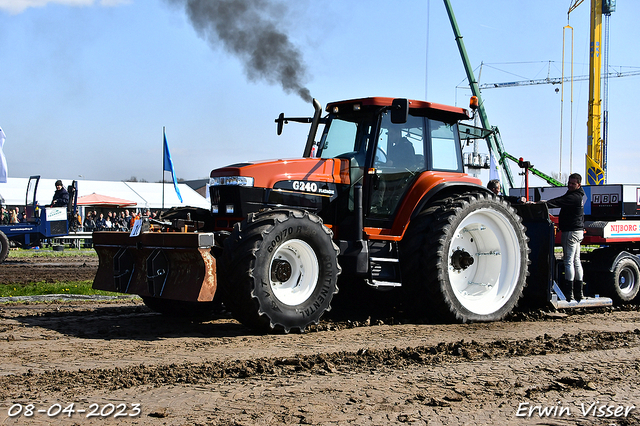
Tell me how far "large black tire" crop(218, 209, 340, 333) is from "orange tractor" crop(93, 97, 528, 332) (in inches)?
0.4

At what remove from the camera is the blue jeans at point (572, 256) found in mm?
8383

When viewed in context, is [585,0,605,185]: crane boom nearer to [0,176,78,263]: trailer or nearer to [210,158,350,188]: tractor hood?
[0,176,78,263]: trailer

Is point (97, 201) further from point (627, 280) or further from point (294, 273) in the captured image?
point (294, 273)

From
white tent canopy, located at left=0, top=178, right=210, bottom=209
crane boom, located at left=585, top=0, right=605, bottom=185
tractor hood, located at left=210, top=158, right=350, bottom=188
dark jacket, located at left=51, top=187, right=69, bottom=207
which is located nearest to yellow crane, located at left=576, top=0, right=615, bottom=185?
crane boom, located at left=585, top=0, right=605, bottom=185

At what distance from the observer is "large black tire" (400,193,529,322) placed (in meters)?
6.93

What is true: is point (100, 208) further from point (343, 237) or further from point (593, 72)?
point (343, 237)

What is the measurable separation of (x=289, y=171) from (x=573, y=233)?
13.5 ft

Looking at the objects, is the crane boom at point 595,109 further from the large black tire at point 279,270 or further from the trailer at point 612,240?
the large black tire at point 279,270

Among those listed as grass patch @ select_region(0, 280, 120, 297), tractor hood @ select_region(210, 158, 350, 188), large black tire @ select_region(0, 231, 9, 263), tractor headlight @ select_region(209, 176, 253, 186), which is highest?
tractor hood @ select_region(210, 158, 350, 188)

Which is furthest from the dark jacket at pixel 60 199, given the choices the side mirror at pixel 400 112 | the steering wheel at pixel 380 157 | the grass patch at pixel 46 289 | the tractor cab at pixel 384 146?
the side mirror at pixel 400 112

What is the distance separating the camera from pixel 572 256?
330 inches

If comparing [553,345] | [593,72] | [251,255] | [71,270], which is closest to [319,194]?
[251,255]

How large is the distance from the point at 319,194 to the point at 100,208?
3098 cm

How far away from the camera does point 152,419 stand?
343 cm
